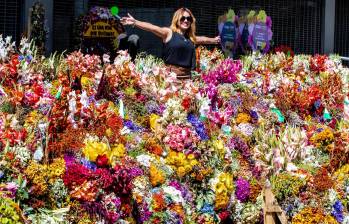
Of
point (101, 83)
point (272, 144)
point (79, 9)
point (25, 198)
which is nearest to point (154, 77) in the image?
point (101, 83)

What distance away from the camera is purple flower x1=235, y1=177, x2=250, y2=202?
18.5ft

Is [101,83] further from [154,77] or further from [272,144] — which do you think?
[272,144]

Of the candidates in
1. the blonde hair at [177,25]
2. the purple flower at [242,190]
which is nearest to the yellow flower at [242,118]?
the blonde hair at [177,25]

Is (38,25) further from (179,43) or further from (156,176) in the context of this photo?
(156,176)

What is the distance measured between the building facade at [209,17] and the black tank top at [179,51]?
4795 millimetres

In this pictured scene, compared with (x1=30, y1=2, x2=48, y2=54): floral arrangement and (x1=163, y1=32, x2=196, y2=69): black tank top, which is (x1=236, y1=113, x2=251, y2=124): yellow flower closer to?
(x1=163, y1=32, x2=196, y2=69): black tank top

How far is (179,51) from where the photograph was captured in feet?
23.9

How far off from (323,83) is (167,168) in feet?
13.3

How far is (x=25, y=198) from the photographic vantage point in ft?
14.3

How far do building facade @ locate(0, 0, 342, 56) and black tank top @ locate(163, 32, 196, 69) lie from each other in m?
4.80

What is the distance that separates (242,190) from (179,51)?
7.08 feet

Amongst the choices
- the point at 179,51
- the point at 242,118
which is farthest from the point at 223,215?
the point at 179,51

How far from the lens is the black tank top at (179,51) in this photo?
23.9ft

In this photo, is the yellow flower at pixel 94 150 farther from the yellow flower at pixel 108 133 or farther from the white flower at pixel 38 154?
the yellow flower at pixel 108 133
